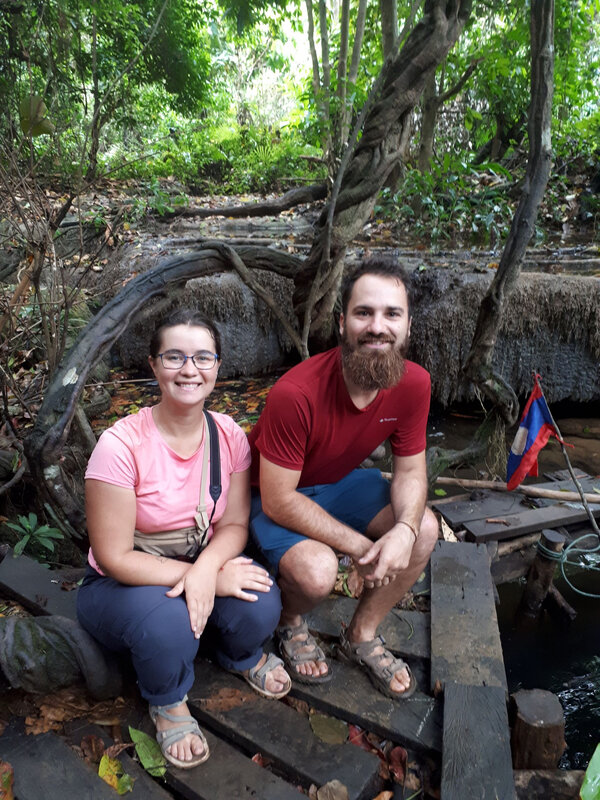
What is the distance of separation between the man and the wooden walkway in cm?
12

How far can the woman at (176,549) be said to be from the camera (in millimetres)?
1688

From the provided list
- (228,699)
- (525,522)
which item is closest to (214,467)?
(228,699)

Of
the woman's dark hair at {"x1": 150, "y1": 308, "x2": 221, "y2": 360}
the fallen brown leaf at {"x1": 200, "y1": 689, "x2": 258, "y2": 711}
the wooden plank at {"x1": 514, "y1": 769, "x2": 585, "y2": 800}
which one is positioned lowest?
the wooden plank at {"x1": 514, "y1": 769, "x2": 585, "y2": 800}

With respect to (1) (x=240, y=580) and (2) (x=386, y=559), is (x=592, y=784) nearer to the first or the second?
(2) (x=386, y=559)

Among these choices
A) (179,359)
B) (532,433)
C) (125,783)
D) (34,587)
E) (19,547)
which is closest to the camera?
(125,783)

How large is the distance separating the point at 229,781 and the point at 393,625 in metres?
0.96

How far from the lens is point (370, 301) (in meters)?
1.98

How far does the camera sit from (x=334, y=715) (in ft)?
6.35

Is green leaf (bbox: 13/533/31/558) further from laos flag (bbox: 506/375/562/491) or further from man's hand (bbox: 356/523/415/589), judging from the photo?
laos flag (bbox: 506/375/562/491)

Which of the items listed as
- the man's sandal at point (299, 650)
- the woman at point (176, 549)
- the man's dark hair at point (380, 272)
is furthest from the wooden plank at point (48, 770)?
the man's dark hair at point (380, 272)

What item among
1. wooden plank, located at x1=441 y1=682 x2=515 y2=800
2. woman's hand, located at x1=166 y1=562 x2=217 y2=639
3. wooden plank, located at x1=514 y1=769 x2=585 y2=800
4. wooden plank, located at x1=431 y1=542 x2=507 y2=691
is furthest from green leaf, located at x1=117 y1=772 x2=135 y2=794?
wooden plank, located at x1=514 y1=769 x2=585 y2=800

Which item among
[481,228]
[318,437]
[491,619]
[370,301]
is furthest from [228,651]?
[481,228]

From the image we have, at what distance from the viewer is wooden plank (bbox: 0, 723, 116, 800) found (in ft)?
5.13

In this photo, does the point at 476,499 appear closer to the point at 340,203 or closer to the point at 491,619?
the point at 491,619
